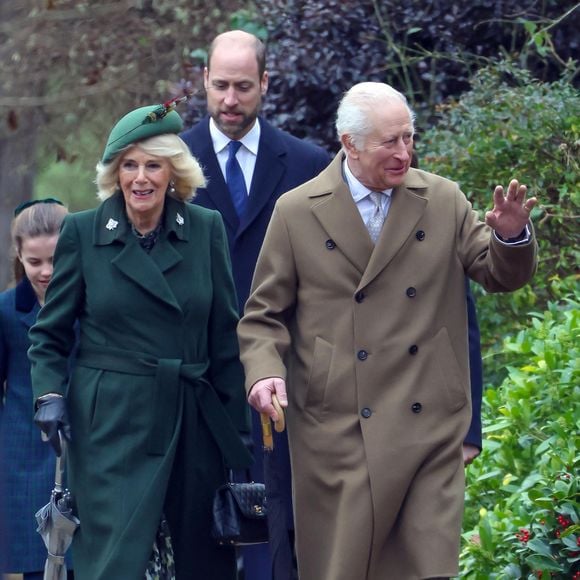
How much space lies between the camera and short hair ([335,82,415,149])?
18.7 feet

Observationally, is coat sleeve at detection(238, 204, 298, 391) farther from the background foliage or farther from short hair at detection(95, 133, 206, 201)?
the background foliage

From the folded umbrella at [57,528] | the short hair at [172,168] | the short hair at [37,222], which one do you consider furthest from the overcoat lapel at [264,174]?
the folded umbrella at [57,528]

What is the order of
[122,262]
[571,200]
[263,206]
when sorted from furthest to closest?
[571,200]
[263,206]
[122,262]

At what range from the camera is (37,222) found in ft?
21.9

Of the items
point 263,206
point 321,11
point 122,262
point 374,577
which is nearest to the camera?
point 374,577

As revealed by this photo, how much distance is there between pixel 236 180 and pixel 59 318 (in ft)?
4.84

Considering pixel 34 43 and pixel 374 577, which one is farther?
pixel 34 43

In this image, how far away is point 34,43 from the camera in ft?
51.0

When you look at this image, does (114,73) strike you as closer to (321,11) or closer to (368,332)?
(321,11)

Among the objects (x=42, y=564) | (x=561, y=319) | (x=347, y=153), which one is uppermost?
(x=347, y=153)

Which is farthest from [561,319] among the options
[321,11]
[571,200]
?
[321,11]

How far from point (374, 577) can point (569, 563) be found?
71 centimetres

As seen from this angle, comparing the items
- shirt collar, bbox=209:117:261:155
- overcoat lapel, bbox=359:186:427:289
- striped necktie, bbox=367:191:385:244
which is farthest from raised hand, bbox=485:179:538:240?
shirt collar, bbox=209:117:261:155

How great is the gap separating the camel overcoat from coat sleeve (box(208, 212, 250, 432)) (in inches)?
11.0
